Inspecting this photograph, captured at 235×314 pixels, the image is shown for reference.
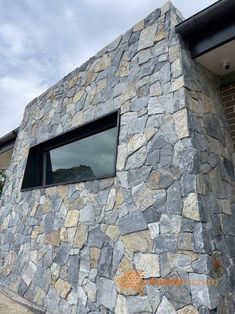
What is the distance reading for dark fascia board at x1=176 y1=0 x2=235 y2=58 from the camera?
8.19 ft

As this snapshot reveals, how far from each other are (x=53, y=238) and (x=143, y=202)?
170 cm

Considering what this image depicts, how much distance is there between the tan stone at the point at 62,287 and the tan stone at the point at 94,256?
50 centimetres

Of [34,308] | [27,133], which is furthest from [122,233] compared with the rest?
[27,133]

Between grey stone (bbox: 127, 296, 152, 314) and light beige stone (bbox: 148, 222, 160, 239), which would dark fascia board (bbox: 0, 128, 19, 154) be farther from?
grey stone (bbox: 127, 296, 152, 314)

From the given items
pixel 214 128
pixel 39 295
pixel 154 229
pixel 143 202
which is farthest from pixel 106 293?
pixel 214 128

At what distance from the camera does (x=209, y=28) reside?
270 cm

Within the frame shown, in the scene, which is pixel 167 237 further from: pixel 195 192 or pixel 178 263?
pixel 195 192

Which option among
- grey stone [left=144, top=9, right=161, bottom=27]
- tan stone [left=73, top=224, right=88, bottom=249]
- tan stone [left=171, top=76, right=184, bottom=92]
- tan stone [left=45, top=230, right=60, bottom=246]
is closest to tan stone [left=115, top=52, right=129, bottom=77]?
grey stone [left=144, top=9, right=161, bottom=27]

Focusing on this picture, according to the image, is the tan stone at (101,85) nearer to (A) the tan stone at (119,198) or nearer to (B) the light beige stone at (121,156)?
(B) the light beige stone at (121,156)

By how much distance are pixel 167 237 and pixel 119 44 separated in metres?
2.62

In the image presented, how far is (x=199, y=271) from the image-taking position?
2.11 meters

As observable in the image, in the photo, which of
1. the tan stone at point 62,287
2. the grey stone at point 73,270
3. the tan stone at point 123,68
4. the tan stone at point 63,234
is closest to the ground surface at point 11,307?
the tan stone at point 62,287

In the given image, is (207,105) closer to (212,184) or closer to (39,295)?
(212,184)

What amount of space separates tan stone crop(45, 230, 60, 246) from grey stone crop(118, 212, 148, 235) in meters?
1.23
